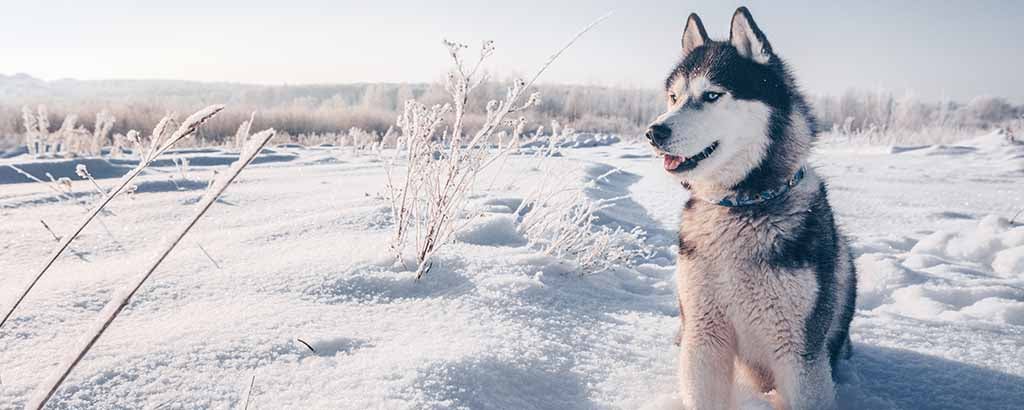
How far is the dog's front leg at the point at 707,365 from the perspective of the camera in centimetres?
176

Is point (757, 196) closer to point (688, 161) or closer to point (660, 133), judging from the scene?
point (688, 161)

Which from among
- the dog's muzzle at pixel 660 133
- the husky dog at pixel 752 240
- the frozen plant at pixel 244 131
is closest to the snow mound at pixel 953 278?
the husky dog at pixel 752 240

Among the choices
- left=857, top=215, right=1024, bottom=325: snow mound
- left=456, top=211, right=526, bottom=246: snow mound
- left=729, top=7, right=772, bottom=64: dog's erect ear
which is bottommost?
left=857, top=215, right=1024, bottom=325: snow mound

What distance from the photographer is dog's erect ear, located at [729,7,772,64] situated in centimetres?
211

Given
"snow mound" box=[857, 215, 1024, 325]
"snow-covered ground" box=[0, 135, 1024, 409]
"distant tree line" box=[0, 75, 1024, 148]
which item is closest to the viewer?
"snow-covered ground" box=[0, 135, 1024, 409]


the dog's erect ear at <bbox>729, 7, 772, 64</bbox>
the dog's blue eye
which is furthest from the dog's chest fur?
the dog's erect ear at <bbox>729, 7, 772, 64</bbox>

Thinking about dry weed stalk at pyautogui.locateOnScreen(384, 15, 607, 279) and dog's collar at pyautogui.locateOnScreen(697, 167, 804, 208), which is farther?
dry weed stalk at pyautogui.locateOnScreen(384, 15, 607, 279)

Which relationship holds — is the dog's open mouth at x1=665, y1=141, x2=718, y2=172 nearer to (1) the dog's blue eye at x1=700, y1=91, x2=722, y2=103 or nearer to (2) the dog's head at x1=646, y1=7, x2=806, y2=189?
(2) the dog's head at x1=646, y1=7, x2=806, y2=189

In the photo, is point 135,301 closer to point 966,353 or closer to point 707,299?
point 707,299

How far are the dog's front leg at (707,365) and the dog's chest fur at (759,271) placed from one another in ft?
0.09

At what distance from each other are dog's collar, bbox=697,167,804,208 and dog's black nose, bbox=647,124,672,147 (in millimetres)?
298

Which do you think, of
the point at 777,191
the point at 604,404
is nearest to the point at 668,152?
the point at 777,191

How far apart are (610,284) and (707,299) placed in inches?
51.6

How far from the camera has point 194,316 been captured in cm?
200
